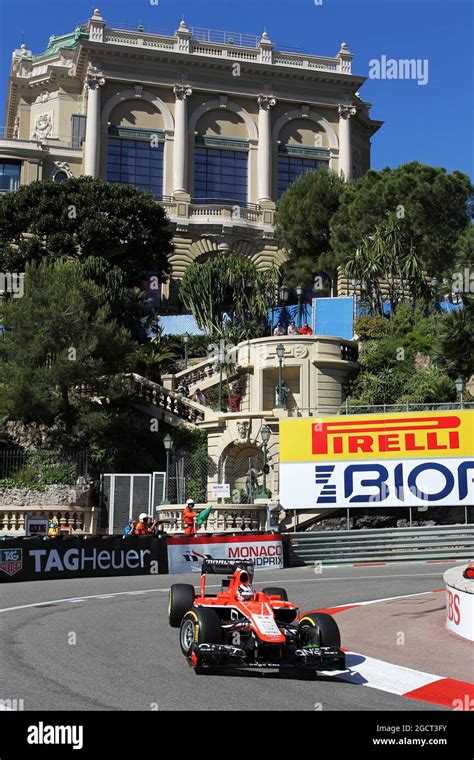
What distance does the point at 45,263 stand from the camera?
43.3m

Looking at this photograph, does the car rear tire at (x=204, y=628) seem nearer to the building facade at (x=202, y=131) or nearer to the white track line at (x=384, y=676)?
the white track line at (x=384, y=676)

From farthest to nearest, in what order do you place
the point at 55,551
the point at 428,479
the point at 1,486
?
the point at 1,486
the point at 428,479
the point at 55,551

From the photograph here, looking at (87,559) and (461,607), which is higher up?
(87,559)

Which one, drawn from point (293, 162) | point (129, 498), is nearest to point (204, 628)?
point (129, 498)

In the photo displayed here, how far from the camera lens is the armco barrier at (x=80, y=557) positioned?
24.1 metres

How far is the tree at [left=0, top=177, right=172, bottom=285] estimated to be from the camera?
54.8 meters

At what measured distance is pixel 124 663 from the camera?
11.9m

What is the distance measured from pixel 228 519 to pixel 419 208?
1051 inches

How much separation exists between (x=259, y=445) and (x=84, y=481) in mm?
6872

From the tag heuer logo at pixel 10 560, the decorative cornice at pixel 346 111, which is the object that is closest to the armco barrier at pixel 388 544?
the tag heuer logo at pixel 10 560

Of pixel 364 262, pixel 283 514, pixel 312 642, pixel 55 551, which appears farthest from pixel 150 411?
pixel 312 642

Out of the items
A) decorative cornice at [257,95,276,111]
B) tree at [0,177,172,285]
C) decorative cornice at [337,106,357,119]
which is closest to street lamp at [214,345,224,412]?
tree at [0,177,172,285]

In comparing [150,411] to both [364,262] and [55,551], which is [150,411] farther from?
[55,551]

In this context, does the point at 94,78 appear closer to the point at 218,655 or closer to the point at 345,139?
the point at 345,139
